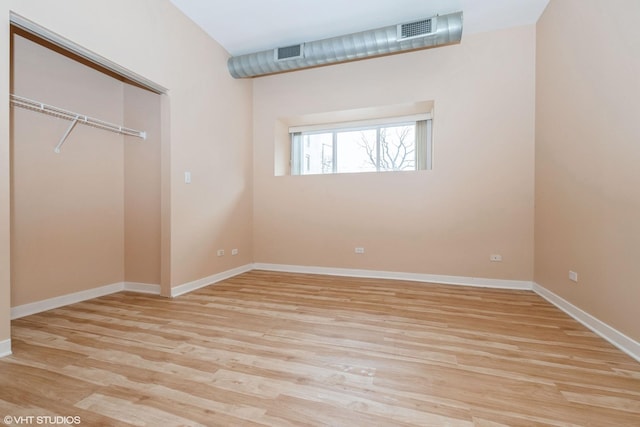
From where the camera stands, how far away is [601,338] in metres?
2.17

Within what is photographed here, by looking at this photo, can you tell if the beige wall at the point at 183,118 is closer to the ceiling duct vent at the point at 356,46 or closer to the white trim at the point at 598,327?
the ceiling duct vent at the point at 356,46

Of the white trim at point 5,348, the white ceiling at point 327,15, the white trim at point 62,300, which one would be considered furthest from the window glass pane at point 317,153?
the white trim at point 5,348

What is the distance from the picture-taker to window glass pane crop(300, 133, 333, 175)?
16.3 feet

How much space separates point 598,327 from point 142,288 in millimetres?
4706

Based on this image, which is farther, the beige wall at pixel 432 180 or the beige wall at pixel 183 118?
the beige wall at pixel 432 180

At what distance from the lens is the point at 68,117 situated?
272 centimetres

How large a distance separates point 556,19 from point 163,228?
5011 mm

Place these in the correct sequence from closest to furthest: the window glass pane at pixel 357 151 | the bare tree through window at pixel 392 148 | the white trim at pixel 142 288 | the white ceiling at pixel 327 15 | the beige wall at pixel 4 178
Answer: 1. the beige wall at pixel 4 178
2. the white ceiling at pixel 327 15
3. the white trim at pixel 142 288
4. the bare tree through window at pixel 392 148
5. the window glass pane at pixel 357 151

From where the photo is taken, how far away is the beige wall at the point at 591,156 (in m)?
1.97

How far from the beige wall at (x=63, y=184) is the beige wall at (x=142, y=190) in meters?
0.09

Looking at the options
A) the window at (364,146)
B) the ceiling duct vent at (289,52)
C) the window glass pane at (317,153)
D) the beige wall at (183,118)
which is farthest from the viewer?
Result: the window glass pane at (317,153)

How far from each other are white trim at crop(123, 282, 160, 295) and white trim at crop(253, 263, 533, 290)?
65.3 inches

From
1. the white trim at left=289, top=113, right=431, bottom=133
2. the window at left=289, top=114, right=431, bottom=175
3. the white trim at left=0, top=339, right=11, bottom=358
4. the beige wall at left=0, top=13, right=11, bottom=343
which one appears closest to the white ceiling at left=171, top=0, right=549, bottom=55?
the white trim at left=289, top=113, right=431, bottom=133

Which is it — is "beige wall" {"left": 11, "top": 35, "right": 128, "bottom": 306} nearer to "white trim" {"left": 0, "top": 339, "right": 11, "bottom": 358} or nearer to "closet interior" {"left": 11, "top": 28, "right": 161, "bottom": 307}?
"closet interior" {"left": 11, "top": 28, "right": 161, "bottom": 307}
